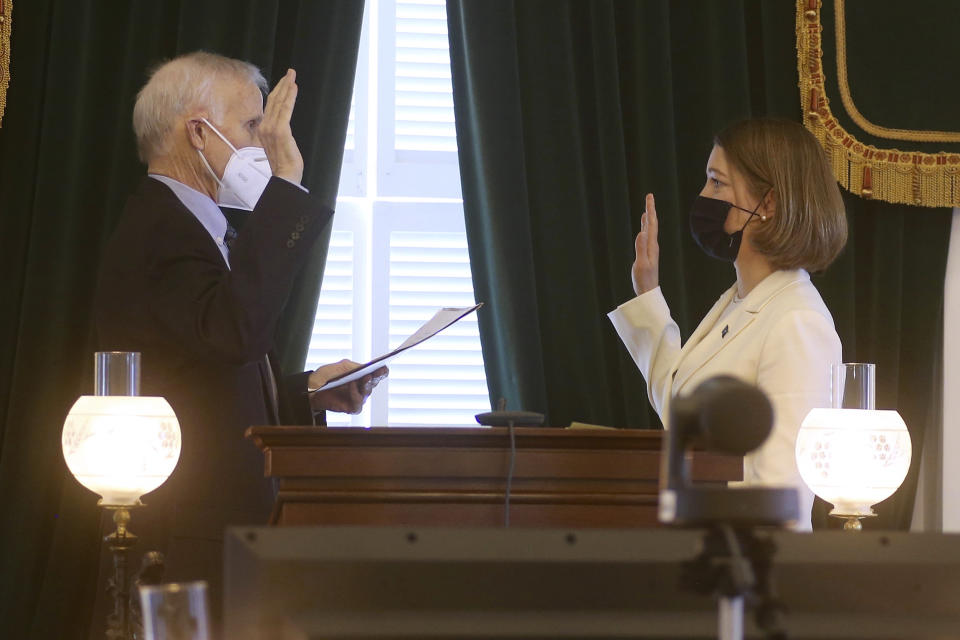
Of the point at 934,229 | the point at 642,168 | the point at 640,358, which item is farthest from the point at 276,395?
the point at 934,229

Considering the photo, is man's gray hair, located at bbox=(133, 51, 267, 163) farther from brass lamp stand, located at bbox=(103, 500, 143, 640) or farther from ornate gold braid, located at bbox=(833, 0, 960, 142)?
ornate gold braid, located at bbox=(833, 0, 960, 142)

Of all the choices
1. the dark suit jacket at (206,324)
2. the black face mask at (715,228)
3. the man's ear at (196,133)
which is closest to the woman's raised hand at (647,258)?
the black face mask at (715,228)

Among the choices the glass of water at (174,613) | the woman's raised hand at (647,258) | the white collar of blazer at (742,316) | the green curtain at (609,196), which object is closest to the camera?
the glass of water at (174,613)

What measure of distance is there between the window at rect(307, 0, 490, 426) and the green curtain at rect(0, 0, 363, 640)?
0.63 feet

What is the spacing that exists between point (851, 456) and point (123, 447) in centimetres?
124

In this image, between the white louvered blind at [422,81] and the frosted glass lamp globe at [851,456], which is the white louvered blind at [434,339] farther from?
the frosted glass lamp globe at [851,456]

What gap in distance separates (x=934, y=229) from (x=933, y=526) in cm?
82

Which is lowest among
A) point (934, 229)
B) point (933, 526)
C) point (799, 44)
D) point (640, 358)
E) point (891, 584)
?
point (933, 526)

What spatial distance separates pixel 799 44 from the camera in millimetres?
3018

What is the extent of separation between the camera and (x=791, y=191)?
2.20 metres

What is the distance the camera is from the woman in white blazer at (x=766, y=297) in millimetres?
1964

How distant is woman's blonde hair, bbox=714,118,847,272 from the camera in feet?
7.13

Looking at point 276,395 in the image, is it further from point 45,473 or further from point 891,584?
point 891,584

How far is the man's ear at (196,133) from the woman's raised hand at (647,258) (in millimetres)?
1003
